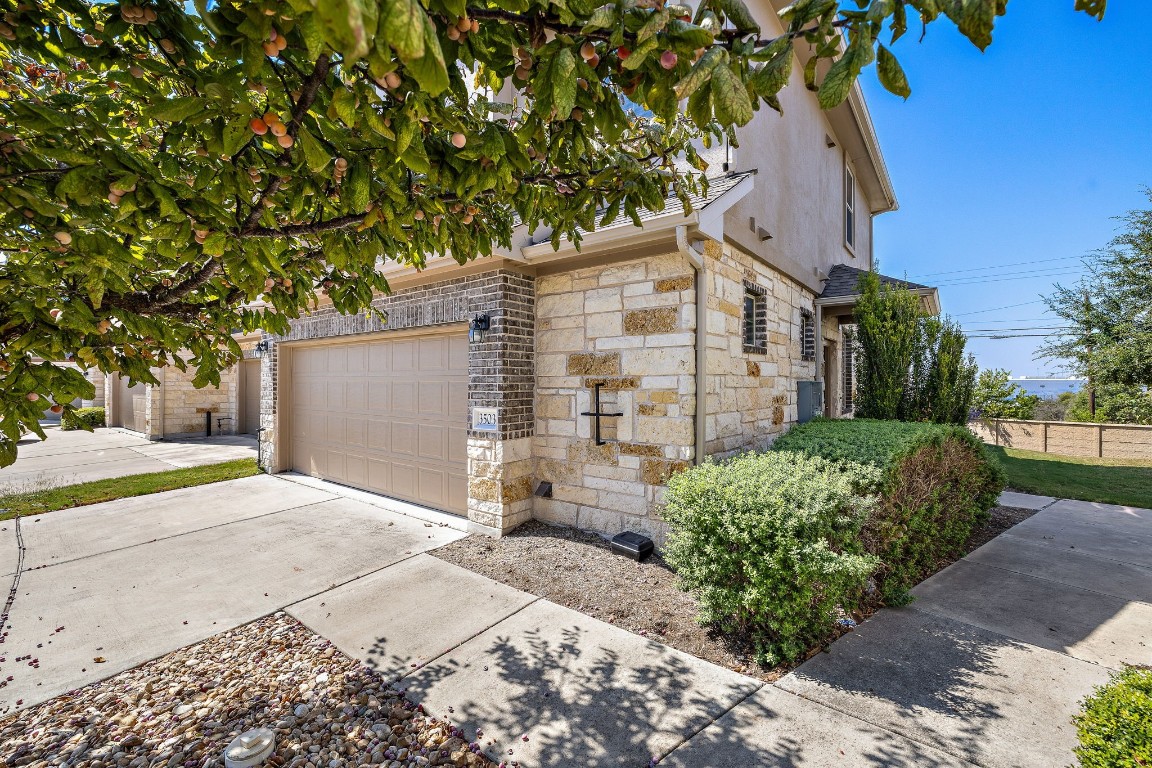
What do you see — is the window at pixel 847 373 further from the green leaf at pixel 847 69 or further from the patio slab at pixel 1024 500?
the green leaf at pixel 847 69

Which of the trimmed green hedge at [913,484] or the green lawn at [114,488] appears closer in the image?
the trimmed green hedge at [913,484]

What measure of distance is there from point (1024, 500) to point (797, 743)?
7.84m

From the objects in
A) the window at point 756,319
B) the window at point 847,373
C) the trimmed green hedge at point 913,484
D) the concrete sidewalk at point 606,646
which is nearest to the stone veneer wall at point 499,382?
the concrete sidewalk at point 606,646

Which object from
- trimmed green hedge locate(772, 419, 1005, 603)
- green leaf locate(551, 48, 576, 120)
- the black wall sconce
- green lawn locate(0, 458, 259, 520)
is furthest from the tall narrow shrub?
green lawn locate(0, 458, 259, 520)

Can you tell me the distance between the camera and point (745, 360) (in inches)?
226

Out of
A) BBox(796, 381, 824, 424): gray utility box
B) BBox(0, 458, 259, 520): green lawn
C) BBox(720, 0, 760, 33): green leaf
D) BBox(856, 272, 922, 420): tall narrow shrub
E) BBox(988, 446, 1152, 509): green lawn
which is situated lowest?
BBox(988, 446, 1152, 509): green lawn

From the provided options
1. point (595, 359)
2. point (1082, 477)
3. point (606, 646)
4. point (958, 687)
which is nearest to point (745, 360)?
point (595, 359)

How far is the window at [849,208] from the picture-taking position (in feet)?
32.7

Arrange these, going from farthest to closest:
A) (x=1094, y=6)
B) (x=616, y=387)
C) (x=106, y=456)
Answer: (x=106, y=456), (x=616, y=387), (x=1094, y=6)

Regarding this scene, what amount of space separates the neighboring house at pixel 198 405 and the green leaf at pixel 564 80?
48.1 ft

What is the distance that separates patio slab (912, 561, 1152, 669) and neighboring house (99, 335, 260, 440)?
50.5 ft

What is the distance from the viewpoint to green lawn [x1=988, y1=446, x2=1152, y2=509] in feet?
25.6

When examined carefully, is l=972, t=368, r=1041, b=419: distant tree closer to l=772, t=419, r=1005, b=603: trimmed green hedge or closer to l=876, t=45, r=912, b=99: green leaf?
l=772, t=419, r=1005, b=603: trimmed green hedge

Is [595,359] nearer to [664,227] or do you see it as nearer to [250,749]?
[664,227]
